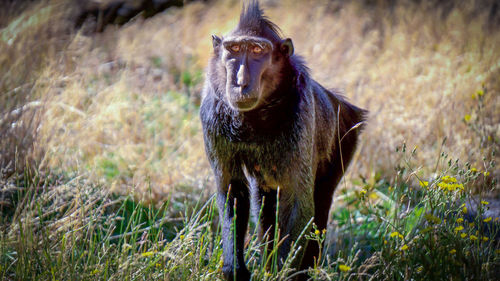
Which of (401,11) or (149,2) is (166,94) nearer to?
(149,2)

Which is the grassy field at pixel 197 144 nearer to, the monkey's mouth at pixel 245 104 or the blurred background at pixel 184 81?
the blurred background at pixel 184 81

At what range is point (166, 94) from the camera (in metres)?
7.87

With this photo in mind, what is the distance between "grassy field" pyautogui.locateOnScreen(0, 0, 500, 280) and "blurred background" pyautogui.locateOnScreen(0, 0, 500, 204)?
32mm

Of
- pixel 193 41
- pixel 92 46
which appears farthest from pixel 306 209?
pixel 193 41

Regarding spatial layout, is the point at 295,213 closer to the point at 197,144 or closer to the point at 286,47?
the point at 286,47

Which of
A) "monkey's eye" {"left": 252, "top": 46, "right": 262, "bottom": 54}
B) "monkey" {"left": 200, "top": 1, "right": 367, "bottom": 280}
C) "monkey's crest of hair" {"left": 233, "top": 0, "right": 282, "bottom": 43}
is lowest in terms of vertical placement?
"monkey" {"left": 200, "top": 1, "right": 367, "bottom": 280}

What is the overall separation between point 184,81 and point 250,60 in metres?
5.17

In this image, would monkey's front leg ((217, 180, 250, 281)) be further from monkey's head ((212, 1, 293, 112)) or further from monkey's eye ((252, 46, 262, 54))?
monkey's eye ((252, 46, 262, 54))

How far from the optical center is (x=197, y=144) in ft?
20.9

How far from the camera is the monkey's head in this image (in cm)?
337

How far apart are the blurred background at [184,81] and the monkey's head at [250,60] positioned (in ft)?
3.62

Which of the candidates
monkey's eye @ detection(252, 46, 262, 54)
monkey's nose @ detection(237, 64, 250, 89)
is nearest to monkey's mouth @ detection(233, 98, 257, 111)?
monkey's nose @ detection(237, 64, 250, 89)

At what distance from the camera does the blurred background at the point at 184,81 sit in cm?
529

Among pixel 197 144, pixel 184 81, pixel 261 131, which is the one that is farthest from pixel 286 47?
pixel 184 81
